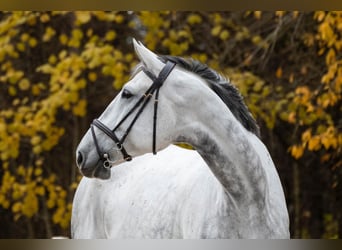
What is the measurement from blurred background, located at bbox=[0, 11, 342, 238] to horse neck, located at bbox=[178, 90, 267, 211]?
316 cm

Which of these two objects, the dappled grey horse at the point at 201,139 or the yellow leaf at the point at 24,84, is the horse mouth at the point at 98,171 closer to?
the dappled grey horse at the point at 201,139

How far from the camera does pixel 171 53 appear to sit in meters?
7.57

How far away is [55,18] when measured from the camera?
8469 millimetres

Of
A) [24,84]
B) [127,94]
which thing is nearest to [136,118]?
[127,94]

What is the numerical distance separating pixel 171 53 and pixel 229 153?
4.62 meters

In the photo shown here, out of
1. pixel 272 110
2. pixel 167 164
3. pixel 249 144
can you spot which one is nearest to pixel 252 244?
pixel 249 144

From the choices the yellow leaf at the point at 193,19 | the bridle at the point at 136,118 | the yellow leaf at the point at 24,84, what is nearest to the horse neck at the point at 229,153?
the bridle at the point at 136,118

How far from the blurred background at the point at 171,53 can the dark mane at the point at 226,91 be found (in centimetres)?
305

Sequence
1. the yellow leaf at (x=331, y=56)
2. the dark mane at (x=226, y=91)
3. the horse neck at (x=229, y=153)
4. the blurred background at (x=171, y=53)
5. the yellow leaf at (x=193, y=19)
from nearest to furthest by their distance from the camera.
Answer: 1. the horse neck at (x=229, y=153)
2. the dark mane at (x=226, y=91)
3. the yellow leaf at (x=331, y=56)
4. the blurred background at (x=171, y=53)
5. the yellow leaf at (x=193, y=19)

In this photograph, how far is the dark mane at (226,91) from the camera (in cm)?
314

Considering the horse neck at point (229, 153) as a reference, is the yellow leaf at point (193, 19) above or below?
above

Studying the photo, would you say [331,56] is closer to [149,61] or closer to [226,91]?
[226,91]

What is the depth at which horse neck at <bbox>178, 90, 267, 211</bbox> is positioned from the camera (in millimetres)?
3023

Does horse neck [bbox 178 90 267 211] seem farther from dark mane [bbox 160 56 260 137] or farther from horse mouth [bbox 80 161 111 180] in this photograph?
horse mouth [bbox 80 161 111 180]
